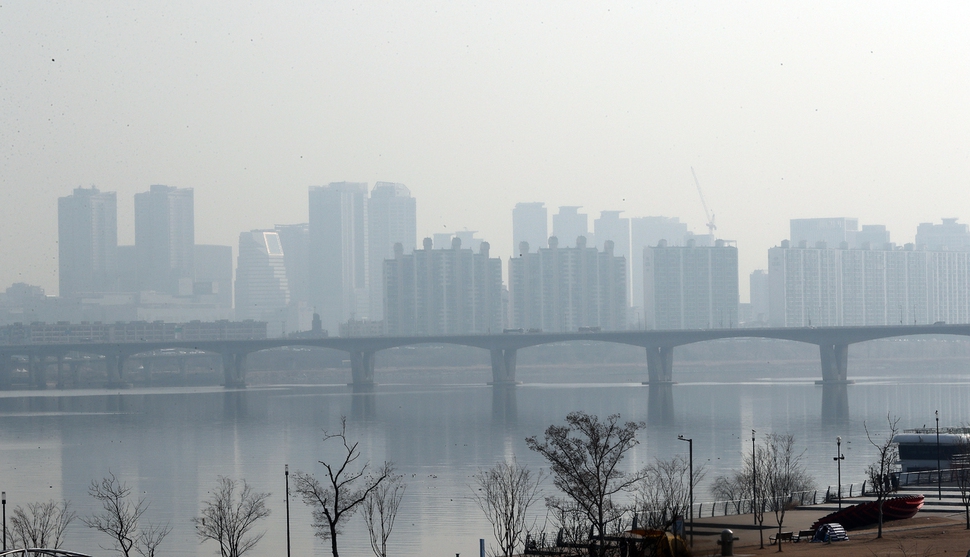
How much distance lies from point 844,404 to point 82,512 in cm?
5546

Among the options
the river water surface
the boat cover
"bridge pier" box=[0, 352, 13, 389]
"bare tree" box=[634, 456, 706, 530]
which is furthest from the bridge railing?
"bridge pier" box=[0, 352, 13, 389]

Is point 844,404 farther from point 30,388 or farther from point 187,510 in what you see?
point 30,388

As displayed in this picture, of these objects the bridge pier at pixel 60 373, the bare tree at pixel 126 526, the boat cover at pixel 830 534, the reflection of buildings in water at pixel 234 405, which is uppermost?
the bridge pier at pixel 60 373

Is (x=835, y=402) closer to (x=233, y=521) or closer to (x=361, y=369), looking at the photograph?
(x=361, y=369)

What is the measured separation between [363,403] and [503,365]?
2570 centimetres

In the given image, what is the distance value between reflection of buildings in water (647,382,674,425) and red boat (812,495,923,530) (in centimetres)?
3461

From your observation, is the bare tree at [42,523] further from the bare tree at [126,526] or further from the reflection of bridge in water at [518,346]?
the reflection of bridge in water at [518,346]

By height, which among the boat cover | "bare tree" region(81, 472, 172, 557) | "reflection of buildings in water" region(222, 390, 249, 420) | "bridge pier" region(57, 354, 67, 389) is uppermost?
"bridge pier" region(57, 354, 67, 389)

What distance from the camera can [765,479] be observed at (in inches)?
1635

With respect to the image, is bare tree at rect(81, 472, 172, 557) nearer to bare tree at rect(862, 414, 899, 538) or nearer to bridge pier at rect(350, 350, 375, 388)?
bare tree at rect(862, 414, 899, 538)

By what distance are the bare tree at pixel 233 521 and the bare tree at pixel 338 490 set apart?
57.2 inches

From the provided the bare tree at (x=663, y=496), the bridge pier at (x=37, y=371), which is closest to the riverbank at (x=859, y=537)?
the bare tree at (x=663, y=496)

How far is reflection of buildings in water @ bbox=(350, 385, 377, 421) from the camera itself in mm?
80037

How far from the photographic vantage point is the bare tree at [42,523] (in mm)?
33347
